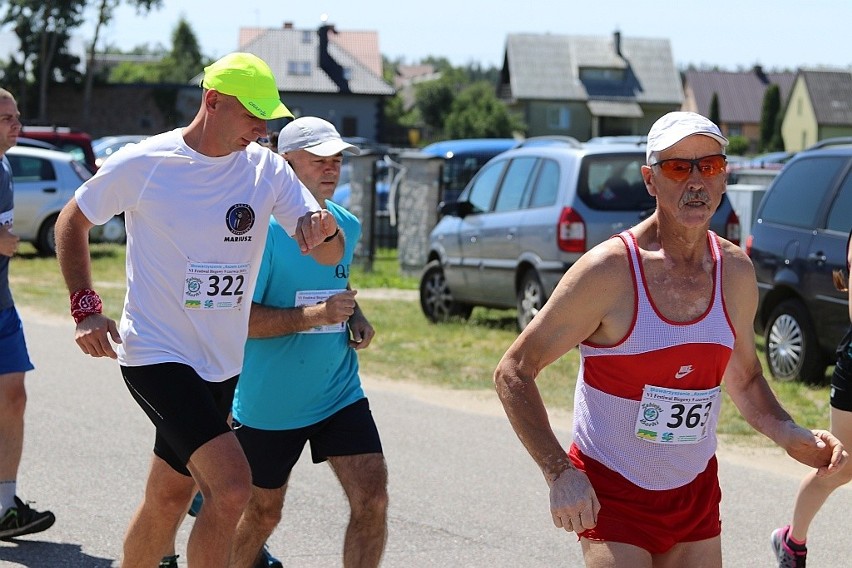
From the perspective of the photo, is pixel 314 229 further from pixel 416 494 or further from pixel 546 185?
pixel 546 185

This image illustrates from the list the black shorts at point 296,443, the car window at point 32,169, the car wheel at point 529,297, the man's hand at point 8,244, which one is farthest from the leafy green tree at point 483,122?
the black shorts at point 296,443

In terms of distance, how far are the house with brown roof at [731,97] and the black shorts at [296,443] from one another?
369 ft

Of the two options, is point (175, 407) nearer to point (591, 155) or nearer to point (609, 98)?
point (591, 155)

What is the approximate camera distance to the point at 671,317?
3814 millimetres

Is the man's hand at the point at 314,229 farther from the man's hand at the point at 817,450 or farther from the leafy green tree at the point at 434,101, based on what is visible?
the leafy green tree at the point at 434,101

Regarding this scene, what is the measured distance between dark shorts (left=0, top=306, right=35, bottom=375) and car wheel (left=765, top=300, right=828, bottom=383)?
641cm

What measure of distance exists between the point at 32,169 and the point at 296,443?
1766 centimetres

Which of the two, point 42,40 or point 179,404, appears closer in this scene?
point 179,404

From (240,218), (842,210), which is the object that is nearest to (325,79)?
(842,210)

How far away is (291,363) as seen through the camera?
5297 millimetres

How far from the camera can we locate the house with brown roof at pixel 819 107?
97812 millimetres

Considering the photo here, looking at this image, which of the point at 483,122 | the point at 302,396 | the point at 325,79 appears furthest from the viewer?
the point at 483,122

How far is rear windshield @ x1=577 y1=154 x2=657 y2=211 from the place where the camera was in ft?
40.1

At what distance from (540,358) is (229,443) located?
4.17ft
